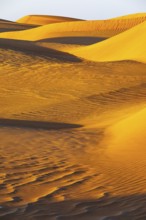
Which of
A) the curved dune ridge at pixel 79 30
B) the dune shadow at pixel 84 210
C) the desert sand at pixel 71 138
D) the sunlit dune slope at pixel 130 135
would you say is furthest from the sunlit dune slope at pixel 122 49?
the dune shadow at pixel 84 210

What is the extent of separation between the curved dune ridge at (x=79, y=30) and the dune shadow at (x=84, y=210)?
44520 mm

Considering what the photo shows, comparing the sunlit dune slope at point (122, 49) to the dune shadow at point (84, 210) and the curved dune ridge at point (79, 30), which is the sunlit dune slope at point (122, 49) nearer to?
the curved dune ridge at point (79, 30)

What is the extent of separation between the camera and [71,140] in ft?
37.2

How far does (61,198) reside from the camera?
21.4 feet

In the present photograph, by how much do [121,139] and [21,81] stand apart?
1062cm

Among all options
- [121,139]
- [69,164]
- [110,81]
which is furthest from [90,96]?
[69,164]

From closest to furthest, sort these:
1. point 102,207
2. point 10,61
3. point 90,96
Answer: point 102,207 < point 90,96 < point 10,61

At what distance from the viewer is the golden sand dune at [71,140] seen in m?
6.30

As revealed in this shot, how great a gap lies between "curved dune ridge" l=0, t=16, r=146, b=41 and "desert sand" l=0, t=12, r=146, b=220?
25519 mm

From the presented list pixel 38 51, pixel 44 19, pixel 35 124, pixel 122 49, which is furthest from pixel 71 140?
pixel 44 19

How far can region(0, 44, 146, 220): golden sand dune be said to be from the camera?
20.7ft

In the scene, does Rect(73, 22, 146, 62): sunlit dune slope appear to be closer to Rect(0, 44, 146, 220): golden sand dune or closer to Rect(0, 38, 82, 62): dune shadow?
Rect(0, 38, 82, 62): dune shadow

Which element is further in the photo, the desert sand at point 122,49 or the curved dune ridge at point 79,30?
the curved dune ridge at point 79,30

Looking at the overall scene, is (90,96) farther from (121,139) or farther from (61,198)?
(61,198)
